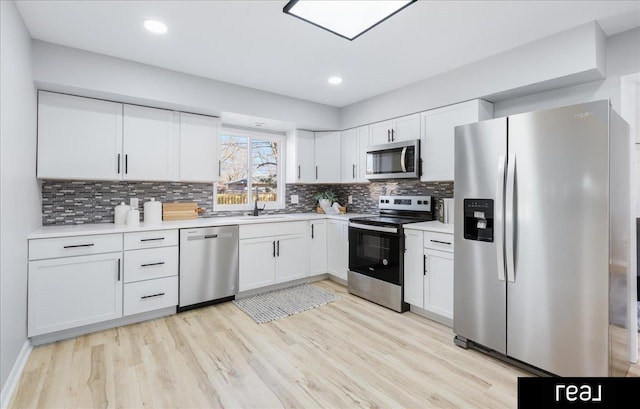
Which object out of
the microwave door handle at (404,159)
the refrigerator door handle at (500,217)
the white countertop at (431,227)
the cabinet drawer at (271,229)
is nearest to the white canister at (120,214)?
the cabinet drawer at (271,229)

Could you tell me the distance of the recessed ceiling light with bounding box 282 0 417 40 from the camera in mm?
1870

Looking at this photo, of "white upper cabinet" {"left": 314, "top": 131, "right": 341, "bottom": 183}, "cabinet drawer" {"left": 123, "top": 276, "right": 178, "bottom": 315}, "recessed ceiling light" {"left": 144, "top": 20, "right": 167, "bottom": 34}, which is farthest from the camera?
"white upper cabinet" {"left": 314, "top": 131, "right": 341, "bottom": 183}

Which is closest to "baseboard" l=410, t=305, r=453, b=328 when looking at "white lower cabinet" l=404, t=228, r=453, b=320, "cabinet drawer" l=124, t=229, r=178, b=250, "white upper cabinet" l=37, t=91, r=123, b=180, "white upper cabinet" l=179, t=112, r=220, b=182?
"white lower cabinet" l=404, t=228, r=453, b=320

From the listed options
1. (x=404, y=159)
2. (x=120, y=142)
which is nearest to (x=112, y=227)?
(x=120, y=142)

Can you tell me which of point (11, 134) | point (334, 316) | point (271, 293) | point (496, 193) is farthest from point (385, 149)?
point (11, 134)

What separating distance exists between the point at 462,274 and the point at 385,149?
1.76 m

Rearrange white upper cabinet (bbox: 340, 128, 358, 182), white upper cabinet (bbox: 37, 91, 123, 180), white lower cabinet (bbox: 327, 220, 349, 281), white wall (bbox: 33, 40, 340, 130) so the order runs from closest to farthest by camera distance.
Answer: white wall (bbox: 33, 40, 340, 130)
white upper cabinet (bbox: 37, 91, 123, 180)
white lower cabinet (bbox: 327, 220, 349, 281)
white upper cabinet (bbox: 340, 128, 358, 182)

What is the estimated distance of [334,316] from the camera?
118 inches

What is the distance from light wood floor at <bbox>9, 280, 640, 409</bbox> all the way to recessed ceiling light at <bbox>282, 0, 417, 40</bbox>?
238 centimetres

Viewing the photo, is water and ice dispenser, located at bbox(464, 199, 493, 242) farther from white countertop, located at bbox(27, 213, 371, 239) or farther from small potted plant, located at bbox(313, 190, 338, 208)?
small potted plant, located at bbox(313, 190, 338, 208)

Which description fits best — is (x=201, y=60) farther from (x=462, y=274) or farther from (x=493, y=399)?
(x=493, y=399)

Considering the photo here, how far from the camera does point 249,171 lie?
14.0 ft

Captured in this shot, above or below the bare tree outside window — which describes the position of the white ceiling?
above

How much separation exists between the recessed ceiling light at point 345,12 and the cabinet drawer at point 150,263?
2.36m
